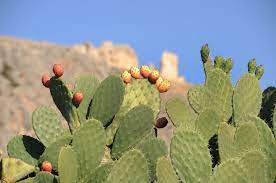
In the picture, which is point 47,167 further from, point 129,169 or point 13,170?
point 129,169

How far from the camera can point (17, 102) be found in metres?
15.2

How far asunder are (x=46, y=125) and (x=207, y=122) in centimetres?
120

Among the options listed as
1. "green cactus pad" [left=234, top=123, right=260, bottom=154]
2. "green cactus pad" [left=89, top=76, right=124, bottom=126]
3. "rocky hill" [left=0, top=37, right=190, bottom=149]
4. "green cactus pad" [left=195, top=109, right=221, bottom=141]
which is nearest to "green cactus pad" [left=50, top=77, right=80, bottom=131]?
"green cactus pad" [left=89, top=76, right=124, bottom=126]

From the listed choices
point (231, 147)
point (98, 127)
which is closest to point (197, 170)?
point (231, 147)

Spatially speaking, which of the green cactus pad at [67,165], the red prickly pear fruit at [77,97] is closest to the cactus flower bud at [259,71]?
the red prickly pear fruit at [77,97]

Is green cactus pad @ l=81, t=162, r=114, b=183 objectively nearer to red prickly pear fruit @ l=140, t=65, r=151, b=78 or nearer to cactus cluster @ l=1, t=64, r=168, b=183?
cactus cluster @ l=1, t=64, r=168, b=183

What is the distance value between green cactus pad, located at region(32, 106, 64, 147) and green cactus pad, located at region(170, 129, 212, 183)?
120 centimetres

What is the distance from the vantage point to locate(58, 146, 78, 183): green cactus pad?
3.60 meters

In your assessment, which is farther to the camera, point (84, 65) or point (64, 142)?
point (84, 65)

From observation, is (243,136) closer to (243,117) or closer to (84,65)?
(243,117)

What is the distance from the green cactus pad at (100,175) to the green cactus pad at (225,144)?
0.71 meters

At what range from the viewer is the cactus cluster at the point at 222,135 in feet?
11.3

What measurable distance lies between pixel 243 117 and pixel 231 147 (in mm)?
690

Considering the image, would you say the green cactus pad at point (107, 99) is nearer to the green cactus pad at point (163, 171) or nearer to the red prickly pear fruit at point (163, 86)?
the red prickly pear fruit at point (163, 86)
